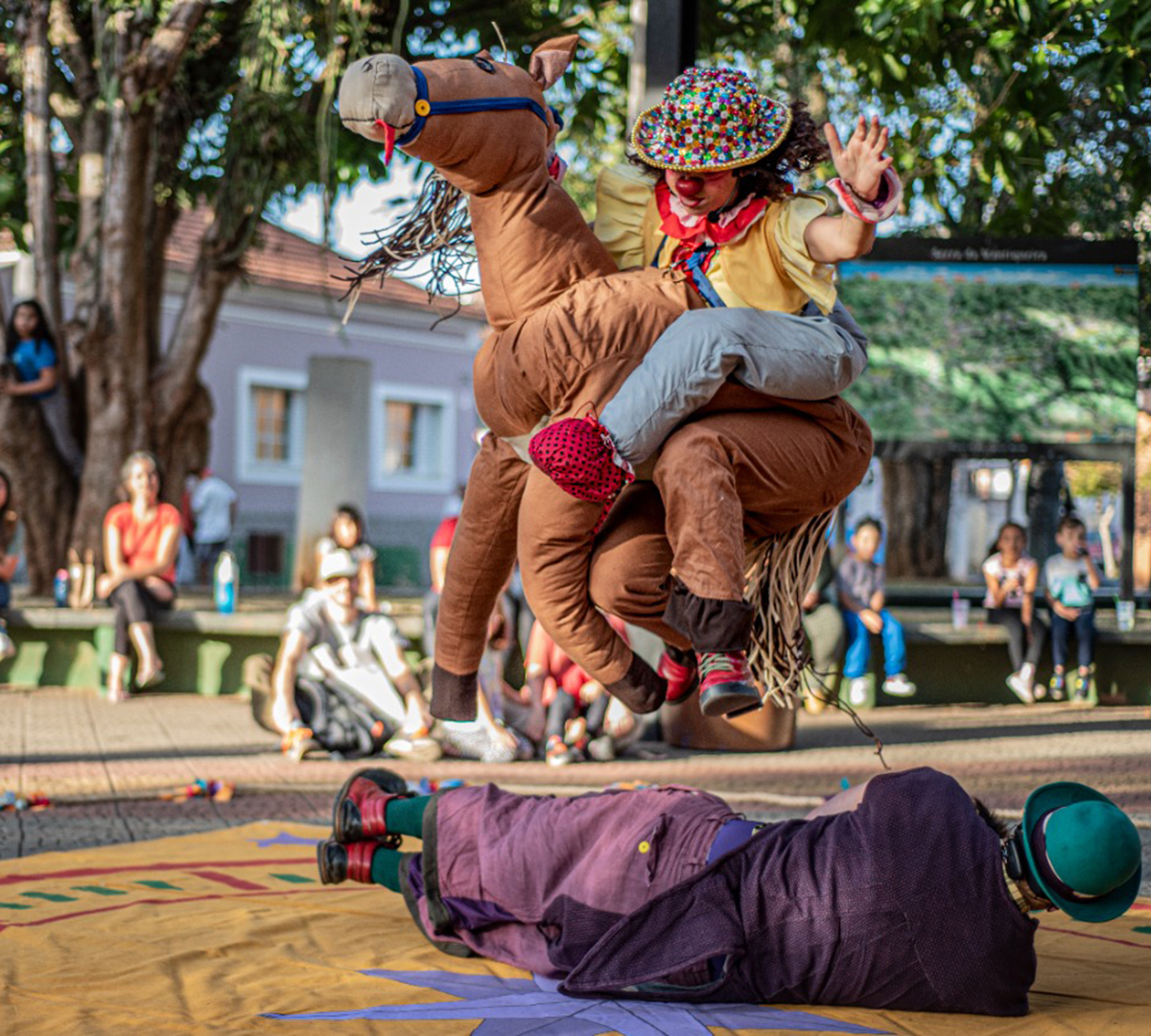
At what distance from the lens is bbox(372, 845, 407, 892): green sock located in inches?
149

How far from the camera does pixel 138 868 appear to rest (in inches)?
177

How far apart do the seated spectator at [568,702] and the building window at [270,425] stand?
47.7 feet

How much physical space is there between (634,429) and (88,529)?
28.7 feet

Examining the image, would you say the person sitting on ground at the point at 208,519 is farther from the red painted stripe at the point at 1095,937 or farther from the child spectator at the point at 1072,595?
the red painted stripe at the point at 1095,937

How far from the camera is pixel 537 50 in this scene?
281cm

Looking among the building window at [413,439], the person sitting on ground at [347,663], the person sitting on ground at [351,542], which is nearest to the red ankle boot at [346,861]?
the person sitting on ground at [347,663]

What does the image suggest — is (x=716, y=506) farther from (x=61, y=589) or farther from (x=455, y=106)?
(x=61, y=589)

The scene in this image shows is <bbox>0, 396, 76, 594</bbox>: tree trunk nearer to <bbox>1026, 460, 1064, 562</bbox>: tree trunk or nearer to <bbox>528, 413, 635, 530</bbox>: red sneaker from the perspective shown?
<bbox>1026, 460, 1064, 562</bbox>: tree trunk

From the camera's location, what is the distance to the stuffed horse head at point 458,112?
246cm


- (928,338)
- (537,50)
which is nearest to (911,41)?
(928,338)

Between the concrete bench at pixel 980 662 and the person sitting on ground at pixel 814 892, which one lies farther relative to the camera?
the concrete bench at pixel 980 662

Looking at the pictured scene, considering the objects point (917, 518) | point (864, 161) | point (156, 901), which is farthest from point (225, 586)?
point (864, 161)

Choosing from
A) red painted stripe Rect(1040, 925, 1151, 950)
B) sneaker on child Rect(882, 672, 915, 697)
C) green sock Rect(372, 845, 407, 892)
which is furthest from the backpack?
red painted stripe Rect(1040, 925, 1151, 950)

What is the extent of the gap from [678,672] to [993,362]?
6918 millimetres
